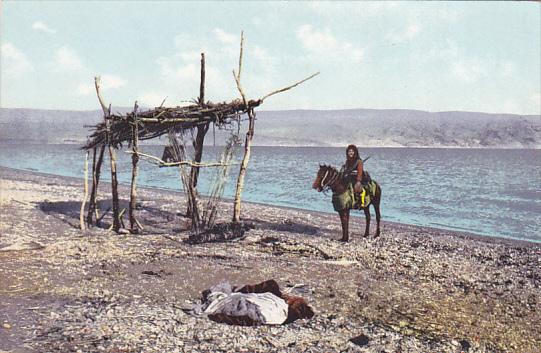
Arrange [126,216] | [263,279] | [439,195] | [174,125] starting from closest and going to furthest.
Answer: [263,279], [174,125], [126,216], [439,195]

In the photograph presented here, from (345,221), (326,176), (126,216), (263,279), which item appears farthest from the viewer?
(126,216)

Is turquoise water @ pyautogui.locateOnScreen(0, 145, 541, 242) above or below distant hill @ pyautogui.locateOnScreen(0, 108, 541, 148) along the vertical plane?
below

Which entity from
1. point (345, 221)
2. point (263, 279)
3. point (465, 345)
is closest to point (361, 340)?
point (465, 345)

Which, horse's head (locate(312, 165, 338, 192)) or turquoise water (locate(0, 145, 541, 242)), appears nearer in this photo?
horse's head (locate(312, 165, 338, 192))

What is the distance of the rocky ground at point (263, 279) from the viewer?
5.65 m

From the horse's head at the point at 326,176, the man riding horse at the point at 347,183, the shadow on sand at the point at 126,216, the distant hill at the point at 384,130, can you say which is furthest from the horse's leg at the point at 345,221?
the distant hill at the point at 384,130

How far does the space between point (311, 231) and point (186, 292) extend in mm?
5868

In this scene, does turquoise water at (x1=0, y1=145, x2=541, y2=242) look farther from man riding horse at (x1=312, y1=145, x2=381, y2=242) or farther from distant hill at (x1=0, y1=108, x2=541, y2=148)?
distant hill at (x1=0, y1=108, x2=541, y2=148)

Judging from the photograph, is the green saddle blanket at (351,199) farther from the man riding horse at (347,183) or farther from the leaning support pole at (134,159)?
the leaning support pole at (134,159)

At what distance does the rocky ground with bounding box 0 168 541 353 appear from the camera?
18.5ft

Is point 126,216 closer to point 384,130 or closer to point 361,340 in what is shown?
point 361,340

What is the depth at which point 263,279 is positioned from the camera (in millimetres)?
8008

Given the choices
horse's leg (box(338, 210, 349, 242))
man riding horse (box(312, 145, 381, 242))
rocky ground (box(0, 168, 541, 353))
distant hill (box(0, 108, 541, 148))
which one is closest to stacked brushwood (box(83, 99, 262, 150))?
man riding horse (box(312, 145, 381, 242))

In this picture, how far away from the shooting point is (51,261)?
848 centimetres
